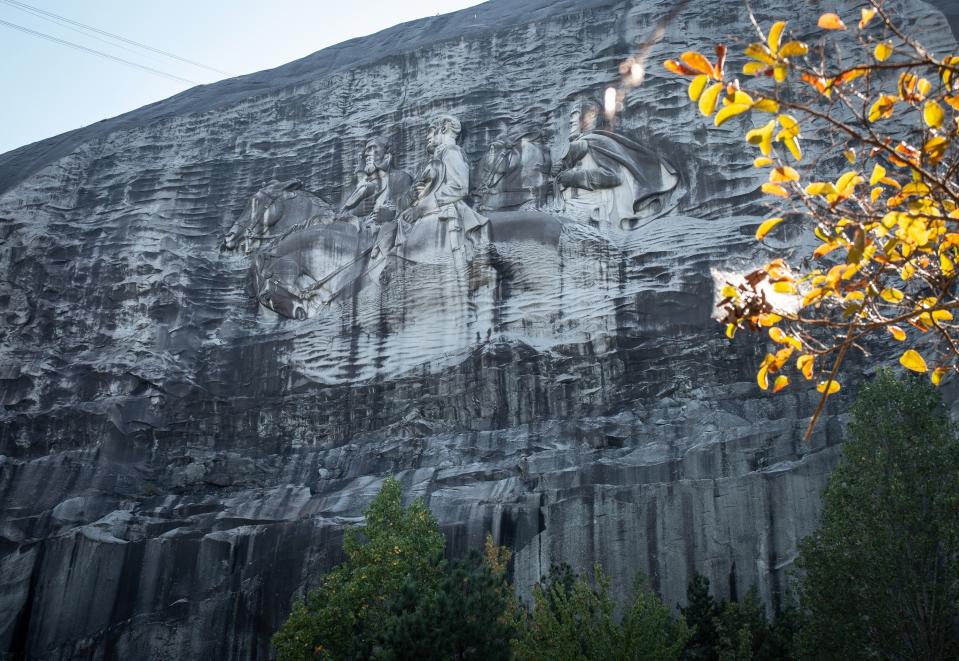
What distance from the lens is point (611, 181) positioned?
64.4ft

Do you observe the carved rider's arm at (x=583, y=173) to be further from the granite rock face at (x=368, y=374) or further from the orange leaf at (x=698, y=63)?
the orange leaf at (x=698, y=63)

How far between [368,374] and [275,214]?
4.79 meters

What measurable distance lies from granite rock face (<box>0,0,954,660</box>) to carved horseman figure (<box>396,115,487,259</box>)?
1.79ft

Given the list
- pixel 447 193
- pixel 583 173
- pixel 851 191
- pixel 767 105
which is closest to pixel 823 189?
pixel 851 191

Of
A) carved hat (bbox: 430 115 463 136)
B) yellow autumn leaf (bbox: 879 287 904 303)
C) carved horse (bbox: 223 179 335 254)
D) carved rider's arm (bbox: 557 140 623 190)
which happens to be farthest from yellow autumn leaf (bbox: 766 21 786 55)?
carved horse (bbox: 223 179 335 254)

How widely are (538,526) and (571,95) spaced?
958cm

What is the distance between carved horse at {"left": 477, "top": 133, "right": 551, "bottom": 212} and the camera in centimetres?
2031

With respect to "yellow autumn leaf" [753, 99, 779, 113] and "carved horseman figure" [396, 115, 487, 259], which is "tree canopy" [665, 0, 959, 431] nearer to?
"yellow autumn leaf" [753, 99, 779, 113]

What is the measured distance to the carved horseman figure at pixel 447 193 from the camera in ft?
64.9

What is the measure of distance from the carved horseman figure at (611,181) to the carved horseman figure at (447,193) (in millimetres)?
1868

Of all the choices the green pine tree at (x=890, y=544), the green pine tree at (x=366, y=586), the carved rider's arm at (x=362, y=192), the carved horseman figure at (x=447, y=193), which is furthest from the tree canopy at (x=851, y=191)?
the carved rider's arm at (x=362, y=192)

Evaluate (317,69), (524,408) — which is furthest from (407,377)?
(317,69)

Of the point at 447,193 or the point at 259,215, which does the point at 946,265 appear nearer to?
the point at 447,193

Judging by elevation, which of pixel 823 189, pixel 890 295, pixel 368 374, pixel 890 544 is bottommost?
pixel 890 544
